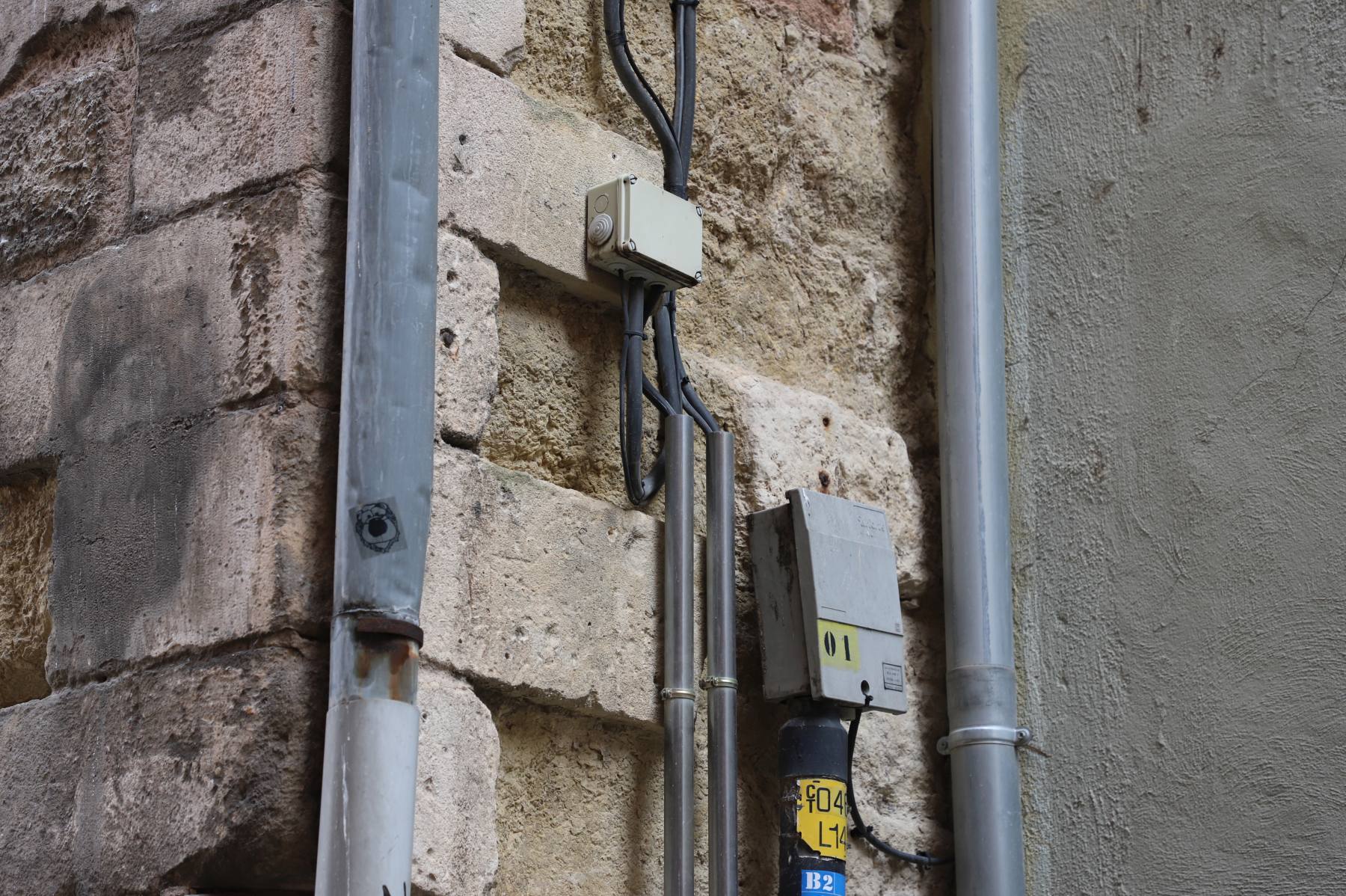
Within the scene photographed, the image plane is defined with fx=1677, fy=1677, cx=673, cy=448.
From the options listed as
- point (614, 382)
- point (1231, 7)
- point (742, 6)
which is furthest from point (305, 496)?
point (1231, 7)

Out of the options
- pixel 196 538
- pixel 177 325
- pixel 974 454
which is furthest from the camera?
pixel 974 454

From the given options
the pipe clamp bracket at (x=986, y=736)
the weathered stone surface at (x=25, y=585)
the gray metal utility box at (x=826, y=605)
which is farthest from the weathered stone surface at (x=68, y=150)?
the pipe clamp bracket at (x=986, y=736)

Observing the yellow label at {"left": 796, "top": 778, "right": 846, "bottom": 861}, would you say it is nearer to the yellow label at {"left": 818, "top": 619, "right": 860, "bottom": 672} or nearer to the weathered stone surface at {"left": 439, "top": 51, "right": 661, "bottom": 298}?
the yellow label at {"left": 818, "top": 619, "right": 860, "bottom": 672}

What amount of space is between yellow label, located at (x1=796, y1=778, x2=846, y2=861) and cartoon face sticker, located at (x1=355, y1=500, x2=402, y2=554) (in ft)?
2.58

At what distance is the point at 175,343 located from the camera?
2219mm

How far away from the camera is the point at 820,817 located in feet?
8.03

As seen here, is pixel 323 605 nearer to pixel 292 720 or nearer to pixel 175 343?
pixel 292 720

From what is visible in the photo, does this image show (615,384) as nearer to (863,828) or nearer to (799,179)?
(799,179)

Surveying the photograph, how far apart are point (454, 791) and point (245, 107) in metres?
0.95

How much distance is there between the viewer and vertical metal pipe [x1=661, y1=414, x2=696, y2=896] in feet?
7.59

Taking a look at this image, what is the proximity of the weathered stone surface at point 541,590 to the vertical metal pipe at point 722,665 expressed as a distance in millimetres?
86

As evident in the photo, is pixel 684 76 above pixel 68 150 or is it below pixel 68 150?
above

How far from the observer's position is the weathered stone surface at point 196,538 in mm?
2039

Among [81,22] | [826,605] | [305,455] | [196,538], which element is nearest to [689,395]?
[826,605]
